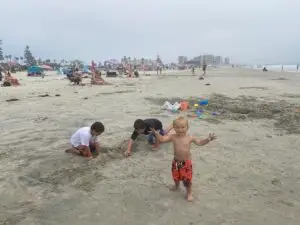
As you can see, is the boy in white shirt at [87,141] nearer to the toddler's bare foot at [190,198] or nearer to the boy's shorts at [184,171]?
the boy's shorts at [184,171]

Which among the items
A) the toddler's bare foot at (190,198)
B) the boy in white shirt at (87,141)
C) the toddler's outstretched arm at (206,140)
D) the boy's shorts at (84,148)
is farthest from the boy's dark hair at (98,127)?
the toddler's bare foot at (190,198)

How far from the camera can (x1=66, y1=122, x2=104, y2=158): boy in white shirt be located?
561 cm

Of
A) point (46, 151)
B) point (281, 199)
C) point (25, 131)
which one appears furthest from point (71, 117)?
point (281, 199)

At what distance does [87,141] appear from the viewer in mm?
5762

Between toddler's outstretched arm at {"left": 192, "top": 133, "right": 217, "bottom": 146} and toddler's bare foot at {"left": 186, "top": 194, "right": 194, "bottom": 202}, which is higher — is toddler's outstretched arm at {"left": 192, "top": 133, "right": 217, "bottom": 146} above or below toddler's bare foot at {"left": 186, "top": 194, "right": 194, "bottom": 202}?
above

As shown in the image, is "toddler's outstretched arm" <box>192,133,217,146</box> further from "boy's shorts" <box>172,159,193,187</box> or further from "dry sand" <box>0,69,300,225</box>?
"dry sand" <box>0,69,300,225</box>

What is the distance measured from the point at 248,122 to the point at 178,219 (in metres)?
5.69

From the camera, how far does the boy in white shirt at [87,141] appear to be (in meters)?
5.61

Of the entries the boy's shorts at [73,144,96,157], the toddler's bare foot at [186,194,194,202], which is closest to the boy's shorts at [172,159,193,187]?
the toddler's bare foot at [186,194,194,202]

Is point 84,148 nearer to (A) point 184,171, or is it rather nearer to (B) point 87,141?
(B) point 87,141

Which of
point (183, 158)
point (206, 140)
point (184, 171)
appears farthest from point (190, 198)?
point (206, 140)

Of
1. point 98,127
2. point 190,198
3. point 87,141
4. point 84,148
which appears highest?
point 98,127

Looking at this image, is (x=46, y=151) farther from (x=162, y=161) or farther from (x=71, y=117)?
(x=71, y=117)

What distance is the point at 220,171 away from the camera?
515 cm
